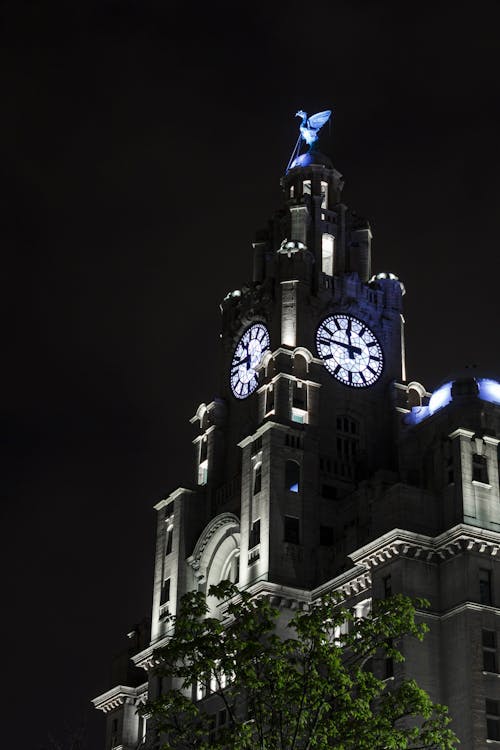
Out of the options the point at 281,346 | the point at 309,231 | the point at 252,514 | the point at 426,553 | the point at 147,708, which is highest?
the point at 309,231

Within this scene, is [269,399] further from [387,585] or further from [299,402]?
[387,585]

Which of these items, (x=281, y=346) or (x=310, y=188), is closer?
(x=281, y=346)

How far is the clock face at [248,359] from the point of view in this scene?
109 metres

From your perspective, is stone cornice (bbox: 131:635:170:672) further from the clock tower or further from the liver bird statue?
the liver bird statue

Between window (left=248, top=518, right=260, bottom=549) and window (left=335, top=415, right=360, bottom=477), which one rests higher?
window (left=335, top=415, right=360, bottom=477)

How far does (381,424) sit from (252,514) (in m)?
15.8

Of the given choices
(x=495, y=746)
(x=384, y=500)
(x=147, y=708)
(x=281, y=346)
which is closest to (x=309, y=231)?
(x=281, y=346)

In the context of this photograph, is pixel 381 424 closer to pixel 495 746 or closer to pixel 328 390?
pixel 328 390

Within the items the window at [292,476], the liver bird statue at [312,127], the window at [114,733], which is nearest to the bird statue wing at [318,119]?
the liver bird statue at [312,127]

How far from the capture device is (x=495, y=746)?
77250 millimetres

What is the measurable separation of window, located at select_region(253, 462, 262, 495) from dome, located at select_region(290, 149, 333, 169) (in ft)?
120

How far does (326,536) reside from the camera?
319 ft

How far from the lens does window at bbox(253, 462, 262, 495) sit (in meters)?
97.6

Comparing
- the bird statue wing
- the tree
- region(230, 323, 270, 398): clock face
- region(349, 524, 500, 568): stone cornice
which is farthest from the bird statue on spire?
the tree
